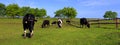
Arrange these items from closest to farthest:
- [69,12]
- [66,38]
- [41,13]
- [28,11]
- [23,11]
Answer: [66,38]
[23,11]
[69,12]
[41,13]
[28,11]

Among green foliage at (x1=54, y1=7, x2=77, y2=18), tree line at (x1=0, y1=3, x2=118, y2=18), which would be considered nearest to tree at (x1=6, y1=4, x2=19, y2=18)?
tree line at (x1=0, y1=3, x2=118, y2=18)

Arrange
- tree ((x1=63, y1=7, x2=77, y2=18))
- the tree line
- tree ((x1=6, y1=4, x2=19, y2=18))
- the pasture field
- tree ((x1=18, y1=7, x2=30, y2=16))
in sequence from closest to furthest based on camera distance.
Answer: the pasture field < tree ((x1=6, y1=4, x2=19, y2=18)) < the tree line < tree ((x1=18, y1=7, x2=30, y2=16)) < tree ((x1=63, y1=7, x2=77, y2=18))

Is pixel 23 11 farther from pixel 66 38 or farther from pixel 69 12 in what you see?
pixel 66 38

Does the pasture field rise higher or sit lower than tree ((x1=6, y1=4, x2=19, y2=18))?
lower

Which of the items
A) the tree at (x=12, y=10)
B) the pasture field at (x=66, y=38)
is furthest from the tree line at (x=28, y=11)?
the pasture field at (x=66, y=38)

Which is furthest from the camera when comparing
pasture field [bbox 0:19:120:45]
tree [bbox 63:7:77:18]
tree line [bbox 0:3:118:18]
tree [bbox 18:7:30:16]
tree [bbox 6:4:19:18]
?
tree [bbox 63:7:77:18]

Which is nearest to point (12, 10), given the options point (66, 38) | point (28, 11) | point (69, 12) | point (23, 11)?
point (23, 11)

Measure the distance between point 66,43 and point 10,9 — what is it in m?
89.7

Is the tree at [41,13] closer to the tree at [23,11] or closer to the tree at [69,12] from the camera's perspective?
the tree at [23,11]

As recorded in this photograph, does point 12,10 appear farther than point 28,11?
No

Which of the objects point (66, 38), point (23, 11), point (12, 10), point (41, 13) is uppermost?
point (12, 10)

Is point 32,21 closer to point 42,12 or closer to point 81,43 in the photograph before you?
point 81,43

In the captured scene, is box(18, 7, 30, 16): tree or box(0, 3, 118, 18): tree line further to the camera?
box(18, 7, 30, 16): tree

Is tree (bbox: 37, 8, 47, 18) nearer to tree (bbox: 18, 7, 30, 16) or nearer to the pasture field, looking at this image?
tree (bbox: 18, 7, 30, 16)
